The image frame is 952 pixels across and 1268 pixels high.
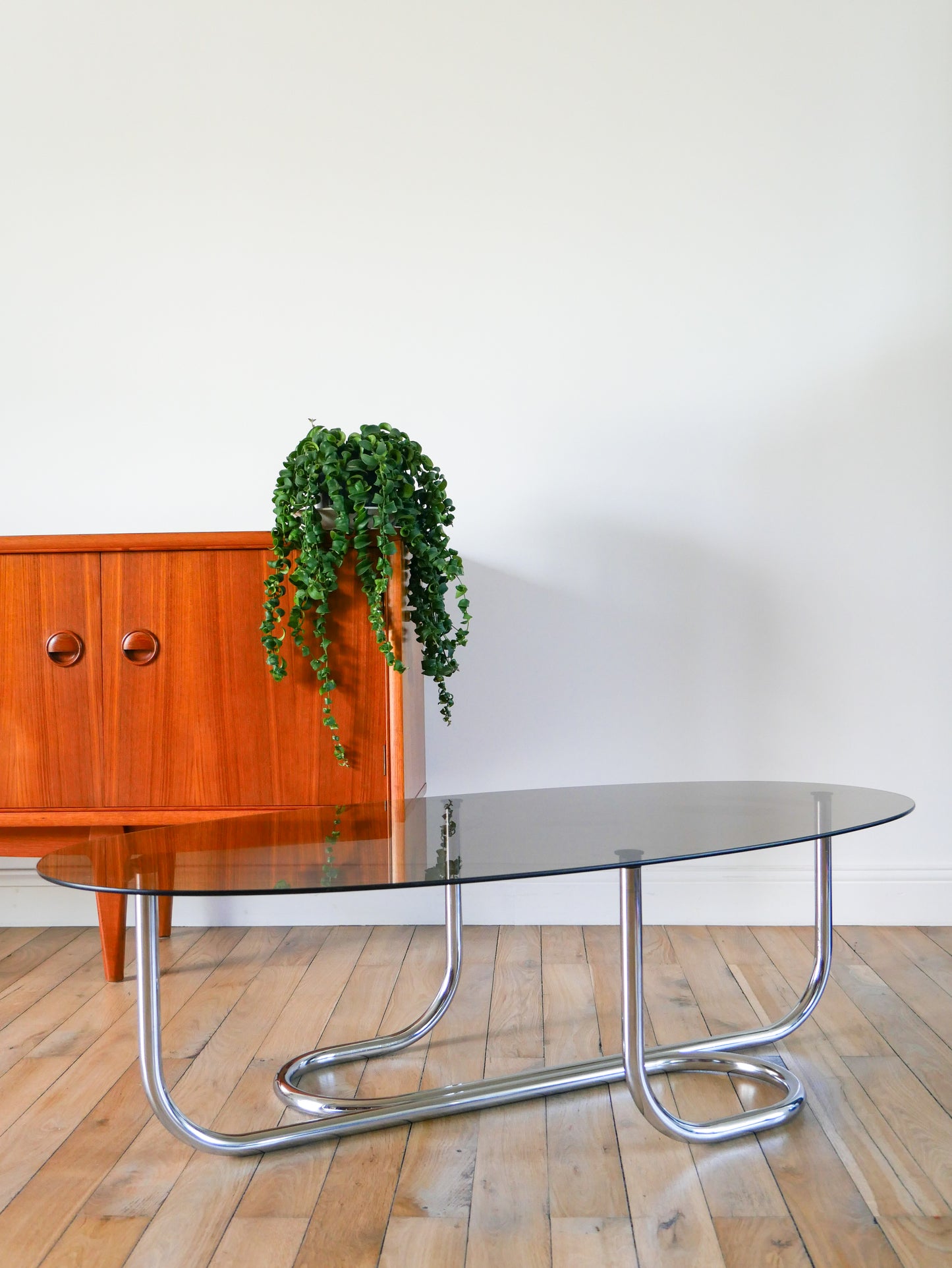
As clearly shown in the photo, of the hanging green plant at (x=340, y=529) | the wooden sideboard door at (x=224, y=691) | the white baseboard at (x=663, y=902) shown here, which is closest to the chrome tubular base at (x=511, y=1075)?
the wooden sideboard door at (x=224, y=691)

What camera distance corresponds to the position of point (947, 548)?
8.28 ft

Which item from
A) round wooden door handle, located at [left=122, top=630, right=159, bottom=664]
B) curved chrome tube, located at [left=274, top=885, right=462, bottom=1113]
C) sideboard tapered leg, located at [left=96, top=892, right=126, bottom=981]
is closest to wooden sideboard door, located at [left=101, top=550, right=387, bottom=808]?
round wooden door handle, located at [left=122, top=630, right=159, bottom=664]

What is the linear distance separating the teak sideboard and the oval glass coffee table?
342 millimetres

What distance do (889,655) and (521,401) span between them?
1092 millimetres

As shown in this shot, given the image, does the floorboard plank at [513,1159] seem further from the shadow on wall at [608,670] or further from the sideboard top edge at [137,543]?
the sideboard top edge at [137,543]

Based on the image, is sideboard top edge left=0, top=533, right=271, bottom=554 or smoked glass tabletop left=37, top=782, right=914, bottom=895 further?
sideboard top edge left=0, top=533, right=271, bottom=554

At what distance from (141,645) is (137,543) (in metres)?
0.20

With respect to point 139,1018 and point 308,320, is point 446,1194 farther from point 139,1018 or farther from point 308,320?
point 308,320

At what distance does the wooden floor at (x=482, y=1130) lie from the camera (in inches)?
47.3

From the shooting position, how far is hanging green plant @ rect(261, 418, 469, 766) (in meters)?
1.97

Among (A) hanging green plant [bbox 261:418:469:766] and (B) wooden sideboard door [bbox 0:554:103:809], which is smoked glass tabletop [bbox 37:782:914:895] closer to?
(A) hanging green plant [bbox 261:418:469:766]

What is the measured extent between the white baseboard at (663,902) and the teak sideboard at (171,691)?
22.3 inches

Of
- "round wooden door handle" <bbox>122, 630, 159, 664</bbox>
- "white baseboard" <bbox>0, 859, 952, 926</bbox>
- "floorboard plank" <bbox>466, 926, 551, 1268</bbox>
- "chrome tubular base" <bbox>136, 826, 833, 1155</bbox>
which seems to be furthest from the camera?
"white baseboard" <bbox>0, 859, 952, 926</bbox>

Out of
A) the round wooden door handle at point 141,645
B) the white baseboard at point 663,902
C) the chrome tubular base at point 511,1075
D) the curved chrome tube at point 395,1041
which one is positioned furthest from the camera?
the white baseboard at point 663,902
